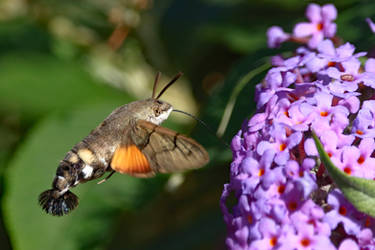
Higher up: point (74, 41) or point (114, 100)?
point (74, 41)

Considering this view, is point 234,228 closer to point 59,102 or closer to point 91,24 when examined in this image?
point 59,102

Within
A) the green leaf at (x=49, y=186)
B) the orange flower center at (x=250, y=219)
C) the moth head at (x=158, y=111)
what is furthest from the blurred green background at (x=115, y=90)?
the orange flower center at (x=250, y=219)

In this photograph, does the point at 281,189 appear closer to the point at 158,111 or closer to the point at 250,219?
the point at 250,219

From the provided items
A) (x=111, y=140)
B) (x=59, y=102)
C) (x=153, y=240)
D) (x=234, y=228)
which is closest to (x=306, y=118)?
(x=234, y=228)

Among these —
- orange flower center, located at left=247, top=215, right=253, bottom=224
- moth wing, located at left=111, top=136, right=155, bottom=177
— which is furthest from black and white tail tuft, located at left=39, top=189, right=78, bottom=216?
orange flower center, located at left=247, top=215, right=253, bottom=224

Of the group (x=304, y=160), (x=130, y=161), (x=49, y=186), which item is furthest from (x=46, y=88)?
(x=304, y=160)
